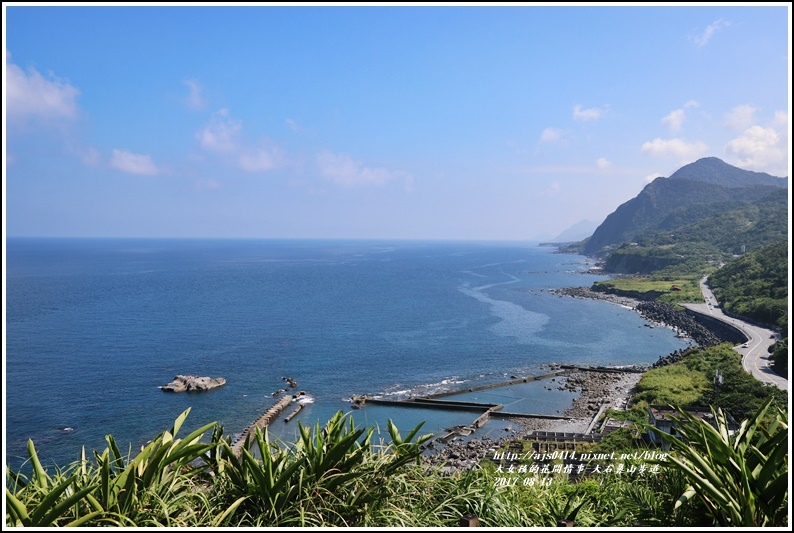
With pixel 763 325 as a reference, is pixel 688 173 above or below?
above

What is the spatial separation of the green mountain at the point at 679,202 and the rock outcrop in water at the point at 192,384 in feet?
387

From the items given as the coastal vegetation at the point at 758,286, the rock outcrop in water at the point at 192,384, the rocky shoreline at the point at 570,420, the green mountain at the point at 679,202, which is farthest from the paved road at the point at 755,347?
the green mountain at the point at 679,202

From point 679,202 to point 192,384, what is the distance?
145 meters

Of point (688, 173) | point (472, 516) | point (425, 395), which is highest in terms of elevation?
point (688, 173)

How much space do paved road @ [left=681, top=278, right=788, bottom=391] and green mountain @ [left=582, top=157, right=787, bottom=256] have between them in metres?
84.7

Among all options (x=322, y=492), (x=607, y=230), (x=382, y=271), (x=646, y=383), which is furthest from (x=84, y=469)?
(x=607, y=230)

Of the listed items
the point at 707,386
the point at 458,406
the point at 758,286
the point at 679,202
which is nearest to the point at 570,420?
the point at 458,406

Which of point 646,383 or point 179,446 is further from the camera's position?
point 646,383

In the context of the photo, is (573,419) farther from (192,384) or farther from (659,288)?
(659,288)

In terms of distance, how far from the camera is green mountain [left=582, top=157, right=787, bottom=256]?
127 metres

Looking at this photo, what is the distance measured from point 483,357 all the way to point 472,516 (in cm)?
3278

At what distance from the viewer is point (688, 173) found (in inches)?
6491

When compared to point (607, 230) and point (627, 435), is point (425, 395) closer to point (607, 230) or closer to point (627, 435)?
point (627, 435)

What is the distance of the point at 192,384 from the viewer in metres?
27.5
